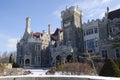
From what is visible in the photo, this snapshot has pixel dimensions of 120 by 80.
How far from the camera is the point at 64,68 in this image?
92.1 ft

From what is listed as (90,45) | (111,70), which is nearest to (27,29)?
(90,45)

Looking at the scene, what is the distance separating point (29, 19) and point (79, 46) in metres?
16.8

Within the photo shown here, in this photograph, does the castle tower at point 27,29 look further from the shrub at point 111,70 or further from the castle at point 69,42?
the shrub at point 111,70

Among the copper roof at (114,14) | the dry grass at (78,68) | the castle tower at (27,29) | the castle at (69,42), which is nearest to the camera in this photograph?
the dry grass at (78,68)

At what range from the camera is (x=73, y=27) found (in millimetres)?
44000

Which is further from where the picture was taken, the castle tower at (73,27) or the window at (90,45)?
the castle tower at (73,27)

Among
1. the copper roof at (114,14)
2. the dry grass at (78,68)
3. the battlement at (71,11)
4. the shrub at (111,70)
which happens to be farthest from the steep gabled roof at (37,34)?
the shrub at (111,70)

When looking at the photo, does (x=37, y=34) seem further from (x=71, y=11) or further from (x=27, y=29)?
(x=71, y=11)

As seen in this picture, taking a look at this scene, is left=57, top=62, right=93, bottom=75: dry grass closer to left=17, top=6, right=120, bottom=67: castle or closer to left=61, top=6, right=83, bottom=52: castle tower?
left=17, top=6, right=120, bottom=67: castle

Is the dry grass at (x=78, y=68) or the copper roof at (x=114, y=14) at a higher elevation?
the copper roof at (x=114, y=14)

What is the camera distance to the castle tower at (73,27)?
43969 mm

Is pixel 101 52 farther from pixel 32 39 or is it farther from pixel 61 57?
pixel 32 39

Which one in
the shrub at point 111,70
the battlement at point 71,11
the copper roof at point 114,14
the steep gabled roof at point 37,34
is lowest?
the shrub at point 111,70

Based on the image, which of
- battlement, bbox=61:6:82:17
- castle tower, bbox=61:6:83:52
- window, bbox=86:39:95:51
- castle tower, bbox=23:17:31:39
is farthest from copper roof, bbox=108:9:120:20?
castle tower, bbox=23:17:31:39
